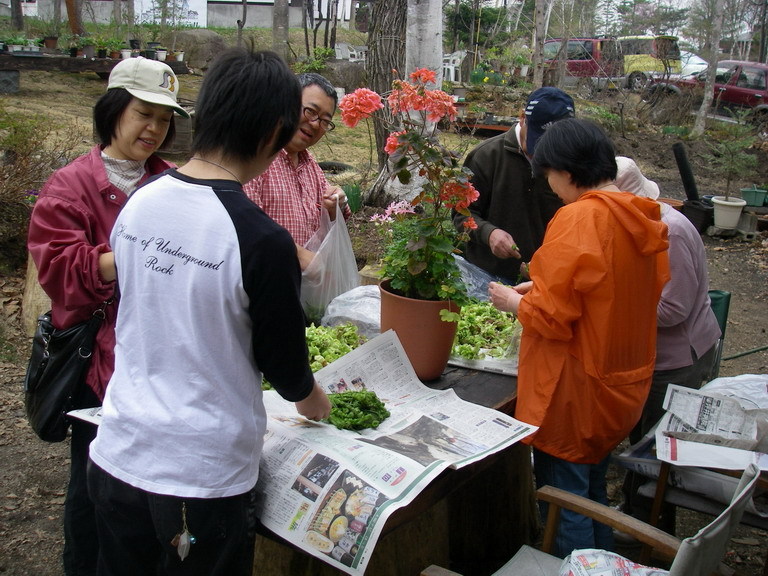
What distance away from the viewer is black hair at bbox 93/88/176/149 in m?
2.07

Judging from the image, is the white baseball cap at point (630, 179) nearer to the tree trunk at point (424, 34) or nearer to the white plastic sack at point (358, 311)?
the white plastic sack at point (358, 311)

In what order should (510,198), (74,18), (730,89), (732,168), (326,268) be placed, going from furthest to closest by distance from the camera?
(730,89), (74,18), (732,168), (510,198), (326,268)

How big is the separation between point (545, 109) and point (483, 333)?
3.15 ft

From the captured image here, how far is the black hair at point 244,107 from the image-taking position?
1.38 meters

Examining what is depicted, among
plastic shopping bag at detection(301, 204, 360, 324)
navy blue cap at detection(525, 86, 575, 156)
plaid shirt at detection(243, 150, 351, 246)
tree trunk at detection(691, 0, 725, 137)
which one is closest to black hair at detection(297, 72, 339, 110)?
plaid shirt at detection(243, 150, 351, 246)

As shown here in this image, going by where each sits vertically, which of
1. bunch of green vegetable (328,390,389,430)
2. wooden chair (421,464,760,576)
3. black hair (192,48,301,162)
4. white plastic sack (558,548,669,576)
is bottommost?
white plastic sack (558,548,669,576)

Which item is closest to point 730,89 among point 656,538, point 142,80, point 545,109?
point 545,109

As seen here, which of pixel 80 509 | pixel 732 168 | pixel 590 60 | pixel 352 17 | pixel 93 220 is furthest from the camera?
pixel 352 17

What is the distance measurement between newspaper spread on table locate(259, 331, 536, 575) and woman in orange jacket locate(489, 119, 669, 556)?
23 cm

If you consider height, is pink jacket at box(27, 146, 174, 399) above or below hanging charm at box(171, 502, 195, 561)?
above

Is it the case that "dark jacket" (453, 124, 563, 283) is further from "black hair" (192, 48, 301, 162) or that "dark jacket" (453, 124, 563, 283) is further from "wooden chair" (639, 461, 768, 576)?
"black hair" (192, 48, 301, 162)

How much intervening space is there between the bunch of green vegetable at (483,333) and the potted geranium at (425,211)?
332 millimetres

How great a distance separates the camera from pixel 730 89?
1750cm

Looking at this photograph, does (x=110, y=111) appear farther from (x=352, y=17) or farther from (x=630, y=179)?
(x=352, y=17)
